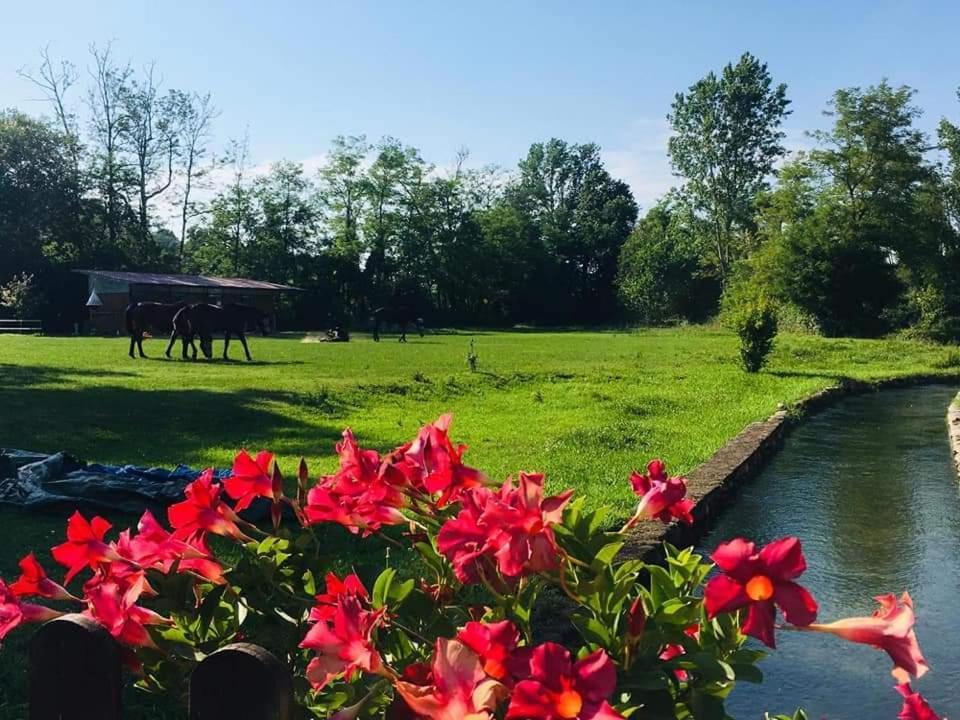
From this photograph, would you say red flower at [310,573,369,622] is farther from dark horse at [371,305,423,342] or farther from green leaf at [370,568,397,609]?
dark horse at [371,305,423,342]

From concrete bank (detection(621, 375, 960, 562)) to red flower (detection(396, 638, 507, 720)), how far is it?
11.5 feet

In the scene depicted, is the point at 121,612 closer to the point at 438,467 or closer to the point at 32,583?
the point at 32,583

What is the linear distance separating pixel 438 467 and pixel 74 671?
2.19 feet

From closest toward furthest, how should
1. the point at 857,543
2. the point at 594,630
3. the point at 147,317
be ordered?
the point at 594,630 < the point at 857,543 < the point at 147,317

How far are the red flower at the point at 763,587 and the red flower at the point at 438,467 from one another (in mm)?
534

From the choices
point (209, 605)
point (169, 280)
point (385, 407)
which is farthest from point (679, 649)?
point (169, 280)

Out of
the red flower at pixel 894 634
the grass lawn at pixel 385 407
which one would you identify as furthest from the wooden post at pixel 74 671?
the grass lawn at pixel 385 407

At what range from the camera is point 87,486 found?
18.8 feet

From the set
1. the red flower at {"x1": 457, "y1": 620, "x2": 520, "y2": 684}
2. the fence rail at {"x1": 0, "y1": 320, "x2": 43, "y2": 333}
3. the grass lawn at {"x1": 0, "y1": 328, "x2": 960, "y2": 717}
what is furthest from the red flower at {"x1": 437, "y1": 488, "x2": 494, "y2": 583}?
the fence rail at {"x1": 0, "y1": 320, "x2": 43, "y2": 333}

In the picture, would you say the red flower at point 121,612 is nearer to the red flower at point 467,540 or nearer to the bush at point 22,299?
the red flower at point 467,540

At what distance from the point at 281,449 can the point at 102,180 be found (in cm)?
4451

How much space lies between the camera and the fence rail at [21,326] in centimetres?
3825

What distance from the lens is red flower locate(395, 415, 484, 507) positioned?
61.7 inches

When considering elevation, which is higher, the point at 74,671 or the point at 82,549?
the point at 82,549
